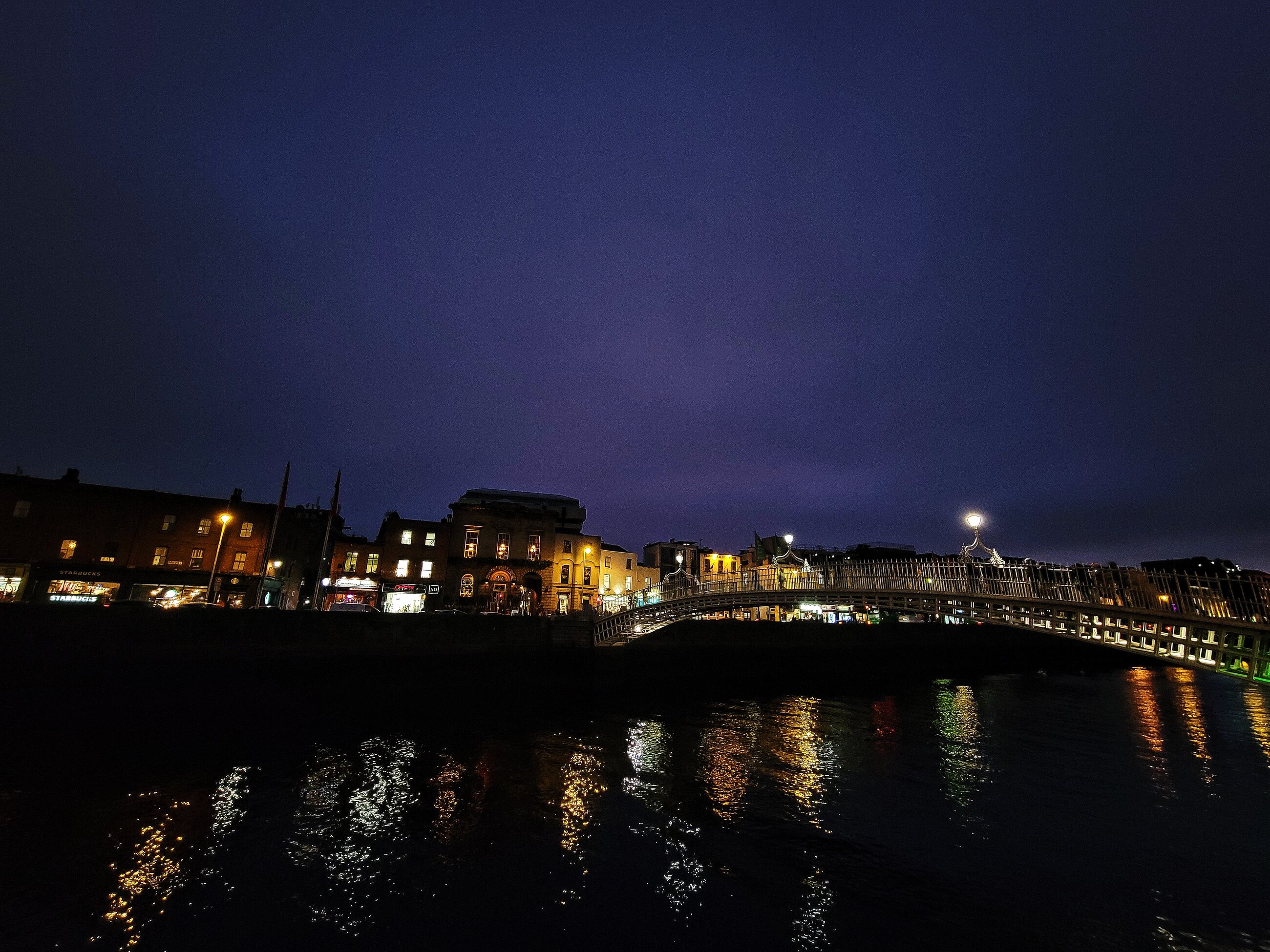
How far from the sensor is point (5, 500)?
1439 inches

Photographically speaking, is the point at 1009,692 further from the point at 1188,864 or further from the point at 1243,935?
the point at 1243,935

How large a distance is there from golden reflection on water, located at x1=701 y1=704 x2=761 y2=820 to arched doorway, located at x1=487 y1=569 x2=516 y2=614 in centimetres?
2924

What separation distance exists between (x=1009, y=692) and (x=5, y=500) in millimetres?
77100

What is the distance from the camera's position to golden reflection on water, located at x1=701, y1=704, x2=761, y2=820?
14000 mm

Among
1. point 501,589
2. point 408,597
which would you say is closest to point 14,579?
point 408,597

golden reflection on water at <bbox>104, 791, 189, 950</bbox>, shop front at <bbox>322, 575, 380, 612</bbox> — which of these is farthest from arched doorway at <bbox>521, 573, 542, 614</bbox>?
golden reflection on water at <bbox>104, 791, 189, 950</bbox>

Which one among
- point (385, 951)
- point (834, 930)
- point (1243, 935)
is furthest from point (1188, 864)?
point (385, 951)

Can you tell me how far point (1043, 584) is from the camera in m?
18.2

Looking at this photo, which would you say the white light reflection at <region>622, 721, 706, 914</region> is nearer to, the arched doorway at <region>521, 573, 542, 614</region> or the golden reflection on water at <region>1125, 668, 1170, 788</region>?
the golden reflection on water at <region>1125, 668, 1170, 788</region>

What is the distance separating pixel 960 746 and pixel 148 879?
26.2 m

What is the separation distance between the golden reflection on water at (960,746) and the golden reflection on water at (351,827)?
15138 mm

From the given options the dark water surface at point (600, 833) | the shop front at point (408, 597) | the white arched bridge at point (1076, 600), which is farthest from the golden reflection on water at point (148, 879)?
the shop front at point (408, 597)

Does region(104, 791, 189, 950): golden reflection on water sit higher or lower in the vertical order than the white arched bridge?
lower

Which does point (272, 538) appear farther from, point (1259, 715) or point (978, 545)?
point (1259, 715)
